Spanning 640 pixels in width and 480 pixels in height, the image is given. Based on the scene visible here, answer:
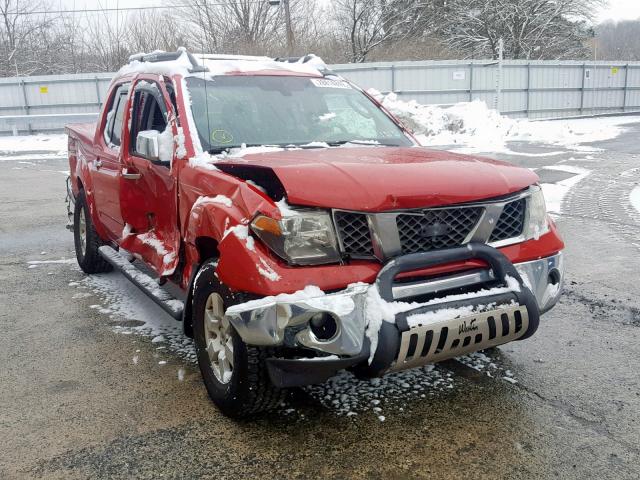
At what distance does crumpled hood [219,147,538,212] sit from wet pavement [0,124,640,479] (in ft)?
3.71

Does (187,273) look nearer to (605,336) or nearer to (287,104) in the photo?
(287,104)

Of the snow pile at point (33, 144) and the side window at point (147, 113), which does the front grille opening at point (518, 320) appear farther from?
the snow pile at point (33, 144)

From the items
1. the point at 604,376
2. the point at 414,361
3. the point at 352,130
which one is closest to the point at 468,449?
the point at 414,361

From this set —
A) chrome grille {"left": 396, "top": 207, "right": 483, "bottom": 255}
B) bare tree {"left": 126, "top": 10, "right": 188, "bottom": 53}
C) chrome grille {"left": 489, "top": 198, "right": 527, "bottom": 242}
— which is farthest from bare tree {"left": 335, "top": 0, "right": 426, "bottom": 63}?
chrome grille {"left": 396, "top": 207, "right": 483, "bottom": 255}

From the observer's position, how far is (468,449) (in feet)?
9.48

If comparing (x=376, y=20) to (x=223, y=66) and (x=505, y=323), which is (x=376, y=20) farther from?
(x=505, y=323)

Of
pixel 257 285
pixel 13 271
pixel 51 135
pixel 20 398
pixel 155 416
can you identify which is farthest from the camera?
pixel 51 135

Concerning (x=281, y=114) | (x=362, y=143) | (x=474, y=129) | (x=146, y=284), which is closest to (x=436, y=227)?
(x=362, y=143)

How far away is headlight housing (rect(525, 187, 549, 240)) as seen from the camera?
130 inches

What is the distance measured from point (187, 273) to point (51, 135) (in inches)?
883

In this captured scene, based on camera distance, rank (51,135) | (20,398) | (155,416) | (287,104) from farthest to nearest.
Result: 1. (51,135)
2. (287,104)
3. (20,398)
4. (155,416)

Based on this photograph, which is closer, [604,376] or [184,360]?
[604,376]

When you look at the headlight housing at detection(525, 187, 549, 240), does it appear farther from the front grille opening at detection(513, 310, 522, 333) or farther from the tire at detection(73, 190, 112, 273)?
the tire at detection(73, 190, 112, 273)

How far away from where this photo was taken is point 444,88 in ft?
76.9
